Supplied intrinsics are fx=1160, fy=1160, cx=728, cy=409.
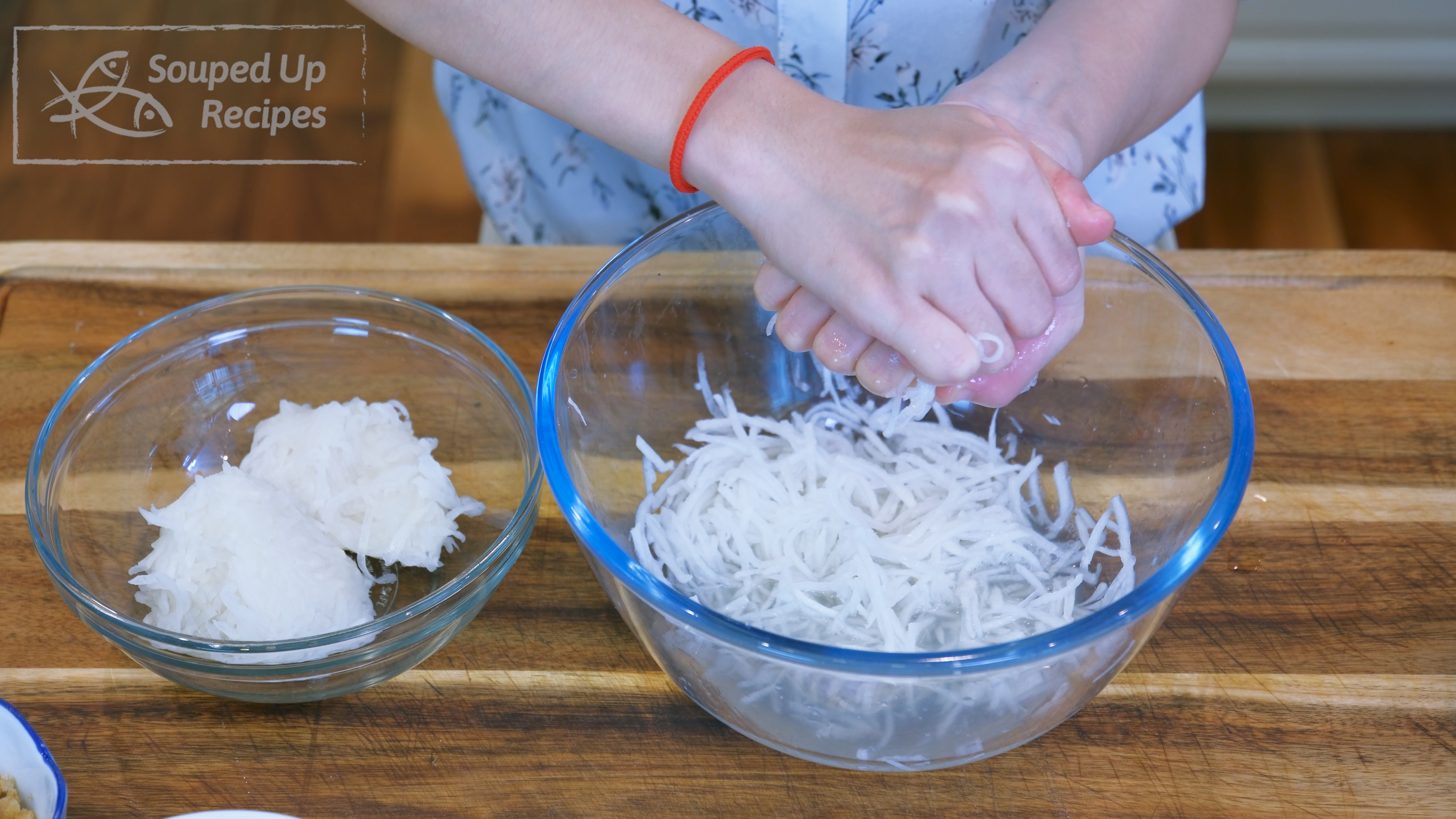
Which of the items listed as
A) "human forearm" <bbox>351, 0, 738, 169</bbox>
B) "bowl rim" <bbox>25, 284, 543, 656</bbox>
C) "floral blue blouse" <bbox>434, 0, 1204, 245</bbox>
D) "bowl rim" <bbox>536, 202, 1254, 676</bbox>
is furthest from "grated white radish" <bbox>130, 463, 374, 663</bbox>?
"floral blue blouse" <bbox>434, 0, 1204, 245</bbox>

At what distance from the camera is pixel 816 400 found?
1000 mm

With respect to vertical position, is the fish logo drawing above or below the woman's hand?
below

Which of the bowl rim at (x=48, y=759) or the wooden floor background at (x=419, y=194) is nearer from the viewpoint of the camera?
the bowl rim at (x=48, y=759)

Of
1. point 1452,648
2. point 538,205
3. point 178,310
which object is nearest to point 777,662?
point 1452,648

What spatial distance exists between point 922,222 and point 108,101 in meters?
1.98

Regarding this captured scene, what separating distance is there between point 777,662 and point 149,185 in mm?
2195

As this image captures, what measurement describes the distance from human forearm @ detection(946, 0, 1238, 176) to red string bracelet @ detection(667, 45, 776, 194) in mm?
168

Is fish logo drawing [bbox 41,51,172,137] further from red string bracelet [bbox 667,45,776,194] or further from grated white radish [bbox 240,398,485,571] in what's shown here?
red string bracelet [bbox 667,45,776,194]

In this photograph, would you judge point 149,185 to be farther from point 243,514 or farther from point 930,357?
point 930,357

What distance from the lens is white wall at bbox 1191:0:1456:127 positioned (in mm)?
2205

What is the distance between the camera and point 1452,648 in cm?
85

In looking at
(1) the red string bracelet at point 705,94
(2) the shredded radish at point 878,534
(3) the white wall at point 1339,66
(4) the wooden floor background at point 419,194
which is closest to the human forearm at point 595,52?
(1) the red string bracelet at point 705,94

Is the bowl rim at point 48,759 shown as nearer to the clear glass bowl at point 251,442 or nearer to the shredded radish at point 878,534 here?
the clear glass bowl at point 251,442

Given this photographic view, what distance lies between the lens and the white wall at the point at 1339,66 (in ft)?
7.23
